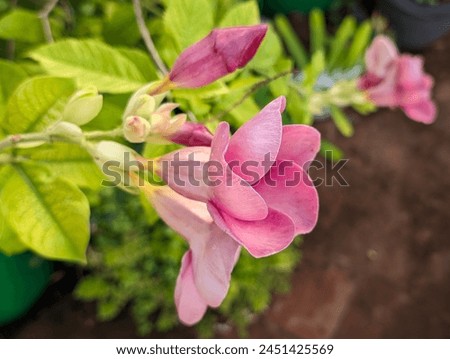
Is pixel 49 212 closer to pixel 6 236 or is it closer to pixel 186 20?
pixel 6 236

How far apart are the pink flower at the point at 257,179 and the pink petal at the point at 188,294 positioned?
69 mm

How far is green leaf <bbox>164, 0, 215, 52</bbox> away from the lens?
1.98ft

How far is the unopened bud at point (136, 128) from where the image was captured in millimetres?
→ 458

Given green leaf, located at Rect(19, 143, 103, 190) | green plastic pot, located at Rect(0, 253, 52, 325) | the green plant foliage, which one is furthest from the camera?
the green plant foliage

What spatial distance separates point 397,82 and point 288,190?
619 mm

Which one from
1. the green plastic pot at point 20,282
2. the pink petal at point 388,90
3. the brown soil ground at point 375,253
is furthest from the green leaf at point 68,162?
the brown soil ground at point 375,253

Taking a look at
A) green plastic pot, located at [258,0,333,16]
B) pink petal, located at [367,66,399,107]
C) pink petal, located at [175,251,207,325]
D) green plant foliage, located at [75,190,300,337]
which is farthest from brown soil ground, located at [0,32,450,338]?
pink petal, located at [175,251,207,325]

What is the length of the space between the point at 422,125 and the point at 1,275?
1.28 m

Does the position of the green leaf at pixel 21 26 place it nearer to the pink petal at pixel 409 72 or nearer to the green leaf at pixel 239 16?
the green leaf at pixel 239 16

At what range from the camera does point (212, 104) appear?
63 cm

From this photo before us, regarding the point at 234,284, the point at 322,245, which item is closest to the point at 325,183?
the point at 322,245

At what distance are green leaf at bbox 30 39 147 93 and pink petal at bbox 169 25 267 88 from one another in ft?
0.42

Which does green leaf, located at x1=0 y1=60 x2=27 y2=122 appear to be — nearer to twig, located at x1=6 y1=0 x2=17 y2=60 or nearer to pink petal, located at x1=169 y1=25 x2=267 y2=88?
twig, located at x1=6 y1=0 x2=17 y2=60

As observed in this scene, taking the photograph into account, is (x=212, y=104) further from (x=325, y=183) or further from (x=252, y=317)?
(x=325, y=183)
